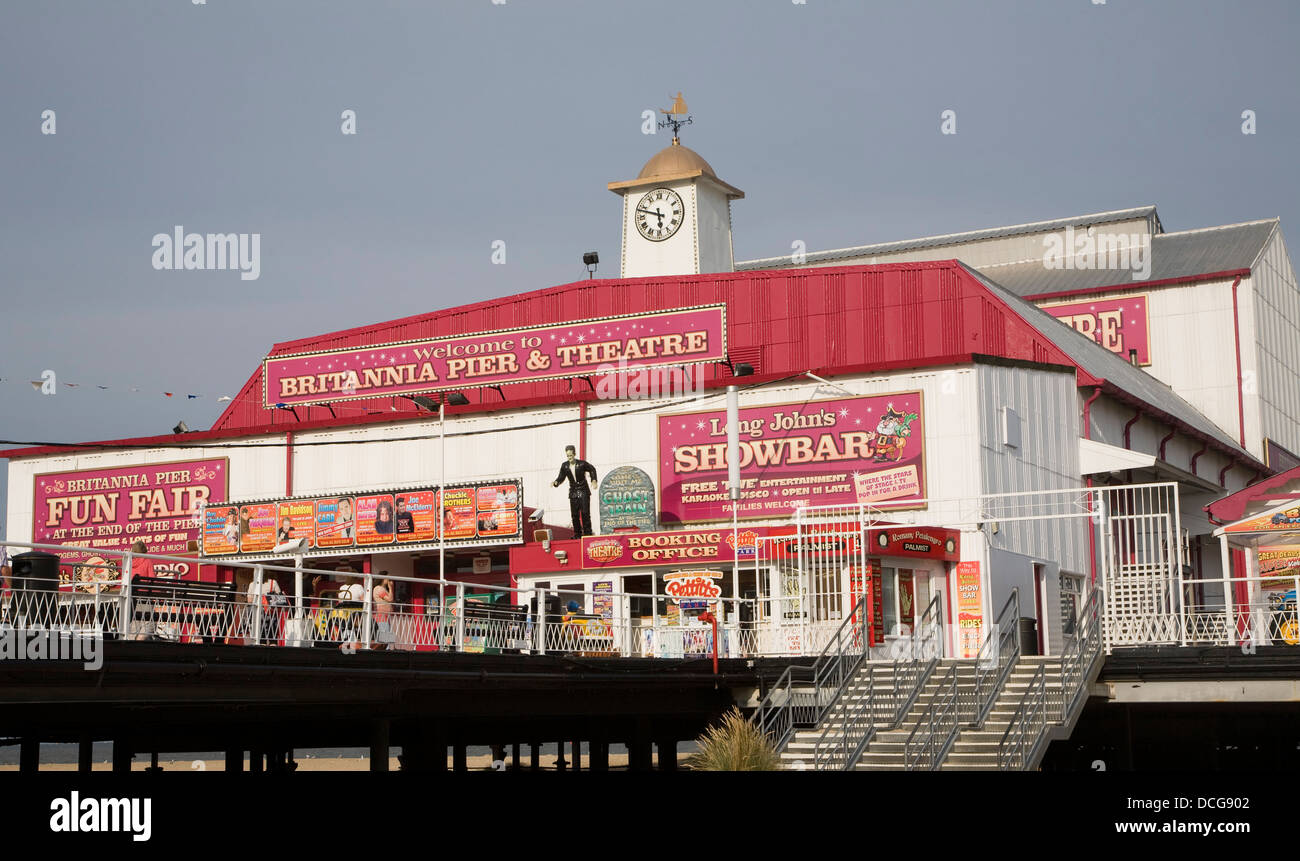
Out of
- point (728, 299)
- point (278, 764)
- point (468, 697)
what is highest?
point (728, 299)

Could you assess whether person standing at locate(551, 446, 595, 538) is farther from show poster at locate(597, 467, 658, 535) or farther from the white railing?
the white railing

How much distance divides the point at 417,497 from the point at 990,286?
17753 mm

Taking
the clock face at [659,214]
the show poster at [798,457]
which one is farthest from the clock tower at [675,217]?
the show poster at [798,457]

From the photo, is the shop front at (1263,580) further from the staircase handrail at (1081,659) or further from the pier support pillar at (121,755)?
the pier support pillar at (121,755)

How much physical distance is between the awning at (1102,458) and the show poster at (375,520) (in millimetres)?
17514

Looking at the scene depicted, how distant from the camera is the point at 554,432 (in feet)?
135

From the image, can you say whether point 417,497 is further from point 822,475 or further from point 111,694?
point 111,694

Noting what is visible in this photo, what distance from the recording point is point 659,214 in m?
48.5

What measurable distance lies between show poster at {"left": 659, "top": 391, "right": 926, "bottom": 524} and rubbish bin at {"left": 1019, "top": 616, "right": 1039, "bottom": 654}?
11.8 feet

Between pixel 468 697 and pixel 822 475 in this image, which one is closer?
pixel 468 697

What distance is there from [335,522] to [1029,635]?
17623 mm

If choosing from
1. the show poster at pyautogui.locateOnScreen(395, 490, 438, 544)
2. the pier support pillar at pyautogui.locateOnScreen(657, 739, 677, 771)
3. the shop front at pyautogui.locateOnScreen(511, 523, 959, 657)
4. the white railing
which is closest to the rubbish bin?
the shop front at pyautogui.locateOnScreen(511, 523, 959, 657)

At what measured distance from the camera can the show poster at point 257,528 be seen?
39656 mm
